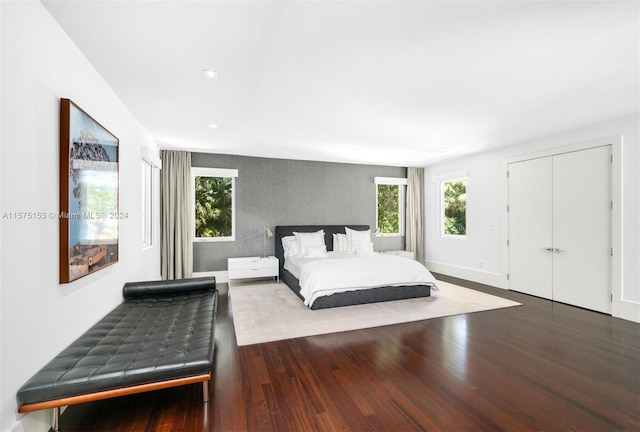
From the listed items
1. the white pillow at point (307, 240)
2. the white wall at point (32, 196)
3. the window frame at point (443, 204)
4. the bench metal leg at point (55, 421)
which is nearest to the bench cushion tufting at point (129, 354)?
the white wall at point (32, 196)

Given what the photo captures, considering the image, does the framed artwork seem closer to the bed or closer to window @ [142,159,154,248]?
window @ [142,159,154,248]

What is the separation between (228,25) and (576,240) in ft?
17.0

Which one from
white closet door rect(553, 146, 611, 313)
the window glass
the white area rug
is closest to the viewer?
the white area rug

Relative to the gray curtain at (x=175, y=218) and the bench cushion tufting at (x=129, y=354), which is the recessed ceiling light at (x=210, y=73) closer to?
the bench cushion tufting at (x=129, y=354)

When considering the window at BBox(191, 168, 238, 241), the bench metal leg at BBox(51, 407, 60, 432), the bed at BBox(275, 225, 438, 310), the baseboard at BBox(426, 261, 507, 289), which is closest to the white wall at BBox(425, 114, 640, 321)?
the baseboard at BBox(426, 261, 507, 289)

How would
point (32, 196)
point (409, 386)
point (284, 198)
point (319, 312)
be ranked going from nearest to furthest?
point (32, 196) → point (409, 386) → point (319, 312) → point (284, 198)

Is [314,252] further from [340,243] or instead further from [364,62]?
[364,62]

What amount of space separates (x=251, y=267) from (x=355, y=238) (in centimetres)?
220

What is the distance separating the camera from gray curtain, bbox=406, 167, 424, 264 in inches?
287

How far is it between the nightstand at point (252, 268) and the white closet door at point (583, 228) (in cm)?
470

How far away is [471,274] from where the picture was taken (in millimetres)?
6004

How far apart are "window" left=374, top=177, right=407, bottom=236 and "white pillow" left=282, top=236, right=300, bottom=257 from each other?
2.36 meters

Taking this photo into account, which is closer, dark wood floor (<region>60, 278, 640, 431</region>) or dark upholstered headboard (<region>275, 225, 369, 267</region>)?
dark wood floor (<region>60, 278, 640, 431</region>)

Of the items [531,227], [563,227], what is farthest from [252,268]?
[563,227]
